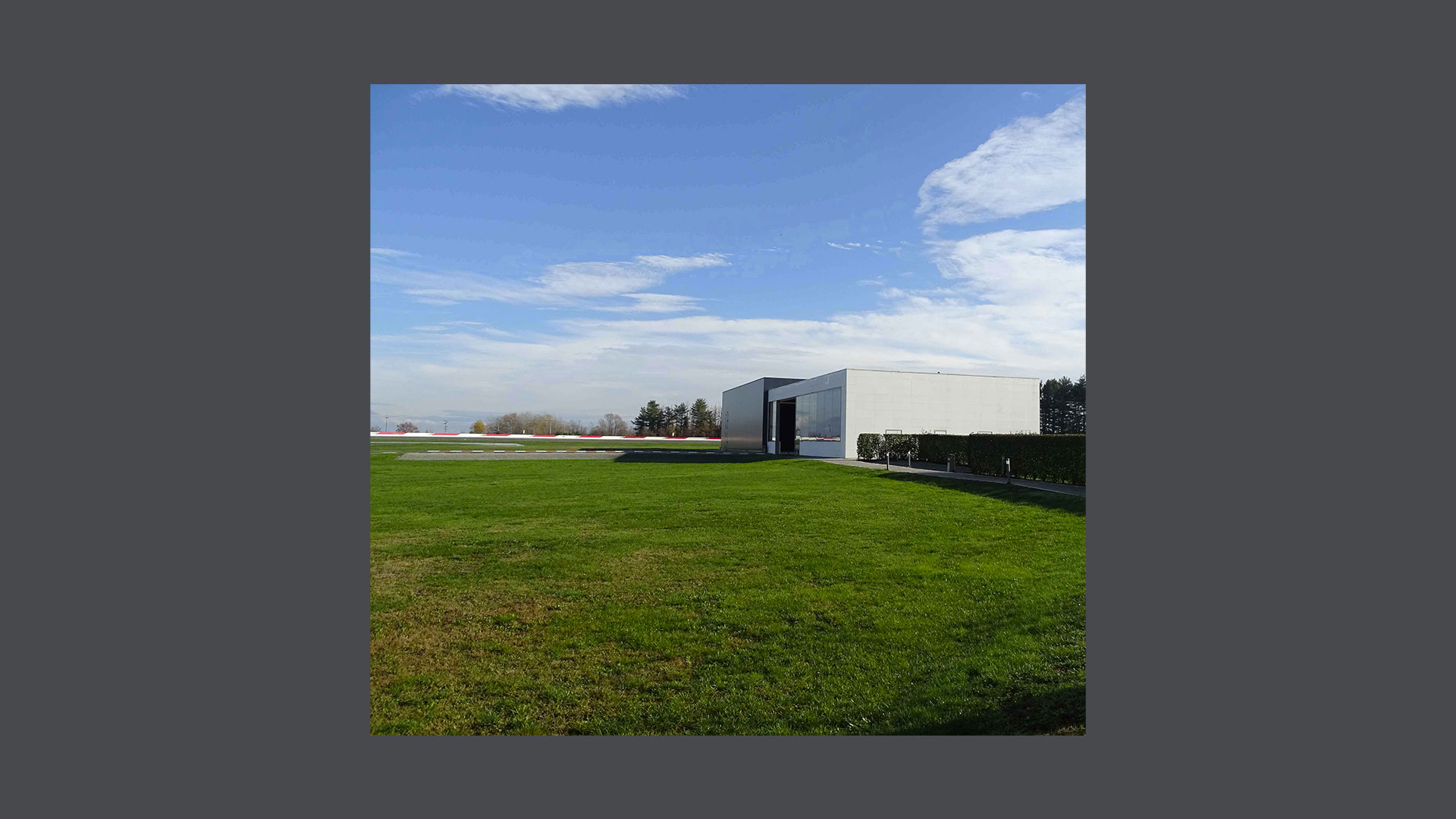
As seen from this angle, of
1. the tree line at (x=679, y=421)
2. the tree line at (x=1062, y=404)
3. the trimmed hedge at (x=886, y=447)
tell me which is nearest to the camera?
the trimmed hedge at (x=886, y=447)

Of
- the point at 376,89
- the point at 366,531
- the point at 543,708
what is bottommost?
the point at 543,708

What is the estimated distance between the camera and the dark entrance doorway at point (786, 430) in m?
37.2

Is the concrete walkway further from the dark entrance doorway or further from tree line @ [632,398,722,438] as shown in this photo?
tree line @ [632,398,722,438]

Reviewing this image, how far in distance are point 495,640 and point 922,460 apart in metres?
20.9

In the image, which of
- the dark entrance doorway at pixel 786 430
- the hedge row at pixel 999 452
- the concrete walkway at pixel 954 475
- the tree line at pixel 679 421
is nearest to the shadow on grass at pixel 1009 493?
the concrete walkway at pixel 954 475

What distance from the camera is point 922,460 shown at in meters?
24.6

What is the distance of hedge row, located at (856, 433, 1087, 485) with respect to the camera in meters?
15.4

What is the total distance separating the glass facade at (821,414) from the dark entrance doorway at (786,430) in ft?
7.90

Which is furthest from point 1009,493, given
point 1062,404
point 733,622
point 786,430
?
point 1062,404

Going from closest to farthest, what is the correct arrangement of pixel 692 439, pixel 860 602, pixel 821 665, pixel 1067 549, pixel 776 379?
pixel 821 665
pixel 860 602
pixel 1067 549
pixel 776 379
pixel 692 439

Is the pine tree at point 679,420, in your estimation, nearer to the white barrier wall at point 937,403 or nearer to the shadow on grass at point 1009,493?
the white barrier wall at point 937,403

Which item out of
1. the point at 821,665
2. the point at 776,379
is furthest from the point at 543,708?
the point at 776,379

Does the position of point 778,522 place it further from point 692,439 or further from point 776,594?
point 692,439

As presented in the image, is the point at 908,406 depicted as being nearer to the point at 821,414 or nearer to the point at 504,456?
the point at 821,414
